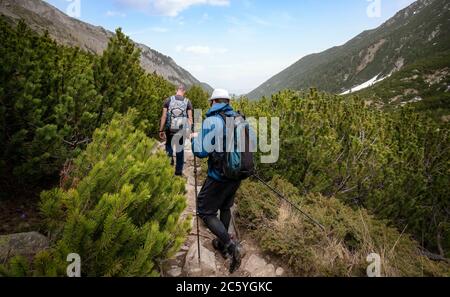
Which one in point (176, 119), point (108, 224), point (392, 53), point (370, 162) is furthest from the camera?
point (392, 53)

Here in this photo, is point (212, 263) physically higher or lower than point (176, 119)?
lower

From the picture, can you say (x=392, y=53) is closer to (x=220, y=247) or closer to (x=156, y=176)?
(x=220, y=247)

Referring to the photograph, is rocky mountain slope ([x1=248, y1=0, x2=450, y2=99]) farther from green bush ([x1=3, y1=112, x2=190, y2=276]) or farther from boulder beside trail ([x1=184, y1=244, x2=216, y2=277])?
green bush ([x1=3, y1=112, x2=190, y2=276])

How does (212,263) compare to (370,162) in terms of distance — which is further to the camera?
(370,162)

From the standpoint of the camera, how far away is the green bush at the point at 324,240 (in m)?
3.65

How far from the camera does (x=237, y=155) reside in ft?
11.0

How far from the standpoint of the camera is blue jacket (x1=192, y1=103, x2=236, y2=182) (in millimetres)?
3406

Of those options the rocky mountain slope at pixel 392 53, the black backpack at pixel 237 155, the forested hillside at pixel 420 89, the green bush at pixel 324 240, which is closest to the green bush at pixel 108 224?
the black backpack at pixel 237 155

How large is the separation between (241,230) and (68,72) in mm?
4281

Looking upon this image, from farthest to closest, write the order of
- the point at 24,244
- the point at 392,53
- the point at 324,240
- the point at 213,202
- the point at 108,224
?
the point at 392,53 < the point at 324,240 < the point at 213,202 < the point at 24,244 < the point at 108,224

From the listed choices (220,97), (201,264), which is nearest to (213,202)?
(201,264)

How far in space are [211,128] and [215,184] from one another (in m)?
0.73

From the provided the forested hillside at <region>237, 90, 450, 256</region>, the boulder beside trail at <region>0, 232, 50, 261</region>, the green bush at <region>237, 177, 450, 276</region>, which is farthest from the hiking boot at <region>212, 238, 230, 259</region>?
the forested hillside at <region>237, 90, 450, 256</region>

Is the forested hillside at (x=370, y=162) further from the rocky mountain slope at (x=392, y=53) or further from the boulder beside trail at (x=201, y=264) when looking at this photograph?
the rocky mountain slope at (x=392, y=53)
